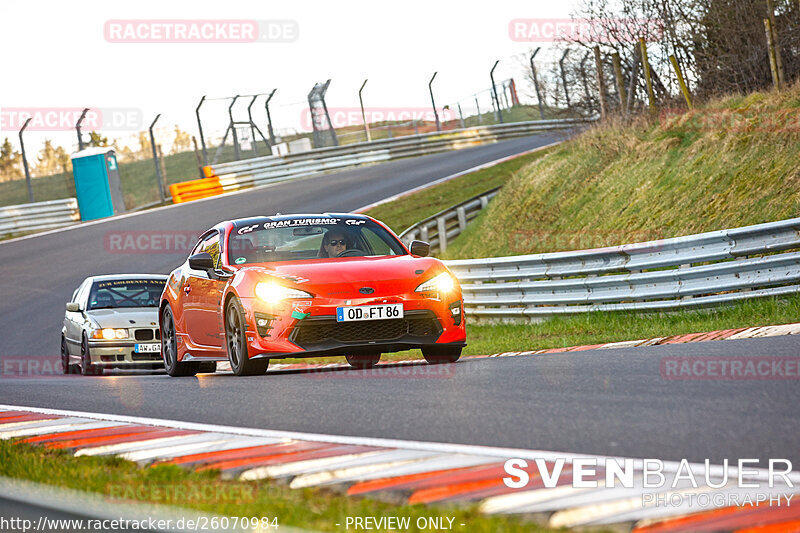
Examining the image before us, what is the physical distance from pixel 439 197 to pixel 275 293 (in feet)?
63.7

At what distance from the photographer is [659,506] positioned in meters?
3.61

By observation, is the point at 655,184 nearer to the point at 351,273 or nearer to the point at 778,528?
the point at 351,273

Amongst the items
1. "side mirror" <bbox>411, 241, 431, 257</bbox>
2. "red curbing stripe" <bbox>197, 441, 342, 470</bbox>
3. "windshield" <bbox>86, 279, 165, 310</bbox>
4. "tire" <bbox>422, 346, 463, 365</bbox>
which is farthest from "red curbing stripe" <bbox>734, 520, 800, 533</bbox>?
"windshield" <bbox>86, 279, 165, 310</bbox>

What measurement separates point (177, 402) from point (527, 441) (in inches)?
146

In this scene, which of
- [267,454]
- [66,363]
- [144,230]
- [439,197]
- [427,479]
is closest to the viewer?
[427,479]

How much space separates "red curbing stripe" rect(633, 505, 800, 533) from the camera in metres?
3.34

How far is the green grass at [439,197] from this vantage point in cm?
2609

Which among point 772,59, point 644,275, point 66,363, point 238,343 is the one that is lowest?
point 66,363

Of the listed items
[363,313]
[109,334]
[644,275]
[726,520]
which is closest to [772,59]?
[644,275]

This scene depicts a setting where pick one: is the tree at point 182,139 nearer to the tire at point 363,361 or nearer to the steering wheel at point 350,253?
the tire at point 363,361

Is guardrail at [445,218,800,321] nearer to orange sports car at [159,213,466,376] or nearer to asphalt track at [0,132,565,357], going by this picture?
orange sports car at [159,213,466,376]

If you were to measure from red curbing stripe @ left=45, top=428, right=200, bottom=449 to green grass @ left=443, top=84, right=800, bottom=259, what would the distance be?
868cm

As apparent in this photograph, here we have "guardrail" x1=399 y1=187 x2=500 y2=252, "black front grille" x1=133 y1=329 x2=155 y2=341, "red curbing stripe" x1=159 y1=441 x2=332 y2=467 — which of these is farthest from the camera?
"guardrail" x1=399 y1=187 x2=500 y2=252

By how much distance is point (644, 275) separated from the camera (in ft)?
38.9
